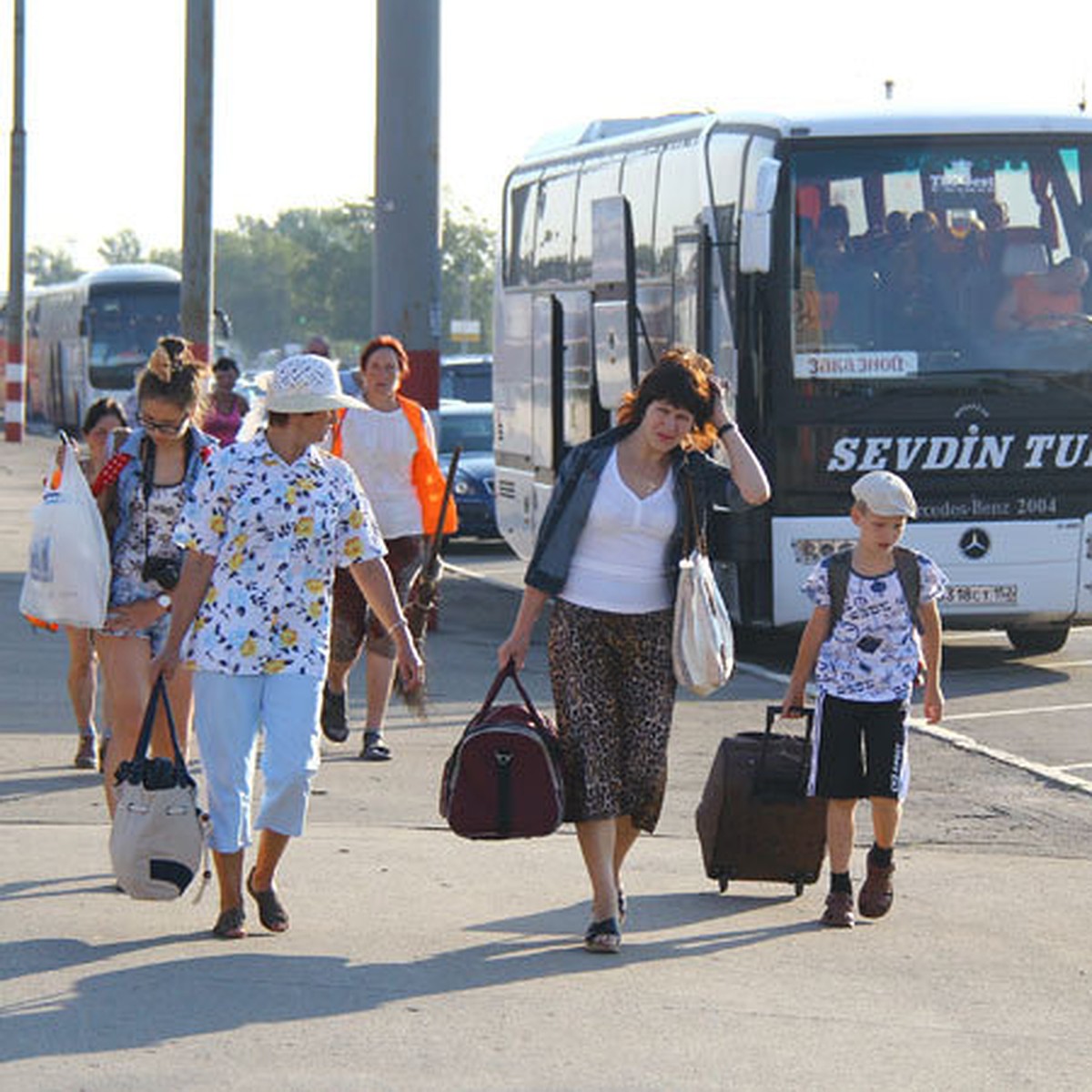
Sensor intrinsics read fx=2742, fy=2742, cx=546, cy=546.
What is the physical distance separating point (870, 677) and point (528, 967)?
1.60 meters

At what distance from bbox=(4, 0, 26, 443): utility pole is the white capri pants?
133ft

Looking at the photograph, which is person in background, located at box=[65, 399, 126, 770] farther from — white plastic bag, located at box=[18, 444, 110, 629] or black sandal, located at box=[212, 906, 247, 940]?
black sandal, located at box=[212, 906, 247, 940]

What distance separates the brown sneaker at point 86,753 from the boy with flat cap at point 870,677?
4.00m

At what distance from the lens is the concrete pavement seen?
6520 millimetres

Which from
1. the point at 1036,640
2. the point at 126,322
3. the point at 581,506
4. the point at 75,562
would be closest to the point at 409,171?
the point at 1036,640

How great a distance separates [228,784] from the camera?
311 inches

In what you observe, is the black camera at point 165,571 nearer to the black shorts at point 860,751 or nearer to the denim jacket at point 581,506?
the denim jacket at point 581,506

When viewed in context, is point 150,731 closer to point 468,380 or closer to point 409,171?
point 409,171

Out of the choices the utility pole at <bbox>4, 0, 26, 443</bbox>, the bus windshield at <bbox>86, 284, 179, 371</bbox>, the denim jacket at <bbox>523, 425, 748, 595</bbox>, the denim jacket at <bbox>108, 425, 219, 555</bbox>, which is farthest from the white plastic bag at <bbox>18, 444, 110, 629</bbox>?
the bus windshield at <bbox>86, 284, 179, 371</bbox>

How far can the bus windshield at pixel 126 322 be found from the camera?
5216cm

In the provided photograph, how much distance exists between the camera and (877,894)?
8.58 metres

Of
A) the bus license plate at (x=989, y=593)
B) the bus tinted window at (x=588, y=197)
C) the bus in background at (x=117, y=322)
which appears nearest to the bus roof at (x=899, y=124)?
the bus tinted window at (x=588, y=197)

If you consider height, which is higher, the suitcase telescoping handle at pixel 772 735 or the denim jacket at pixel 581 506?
the denim jacket at pixel 581 506

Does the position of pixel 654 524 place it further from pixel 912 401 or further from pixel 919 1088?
pixel 912 401
